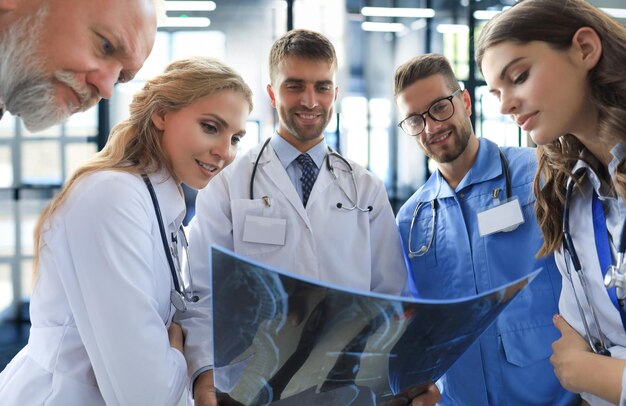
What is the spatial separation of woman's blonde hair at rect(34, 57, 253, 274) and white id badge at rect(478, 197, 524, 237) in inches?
31.8

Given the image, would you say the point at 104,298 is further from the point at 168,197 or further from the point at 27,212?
the point at 27,212

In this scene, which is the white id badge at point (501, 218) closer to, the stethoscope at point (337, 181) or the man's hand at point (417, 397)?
the stethoscope at point (337, 181)

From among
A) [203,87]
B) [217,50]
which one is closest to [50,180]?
[217,50]

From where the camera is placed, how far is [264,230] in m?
1.77

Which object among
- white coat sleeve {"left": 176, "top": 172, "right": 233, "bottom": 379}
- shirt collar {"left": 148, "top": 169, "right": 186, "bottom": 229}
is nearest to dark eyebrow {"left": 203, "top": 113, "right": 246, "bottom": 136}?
shirt collar {"left": 148, "top": 169, "right": 186, "bottom": 229}

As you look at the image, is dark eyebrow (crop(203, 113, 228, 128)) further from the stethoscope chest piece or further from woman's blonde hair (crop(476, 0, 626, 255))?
woman's blonde hair (crop(476, 0, 626, 255))

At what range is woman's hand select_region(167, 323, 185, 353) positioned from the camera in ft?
3.98

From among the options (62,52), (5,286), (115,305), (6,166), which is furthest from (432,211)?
(5,286)

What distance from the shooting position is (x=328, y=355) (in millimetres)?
827

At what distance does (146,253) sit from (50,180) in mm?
3287

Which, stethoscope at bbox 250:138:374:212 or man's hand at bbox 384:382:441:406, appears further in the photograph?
stethoscope at bbox 250:138:374:212

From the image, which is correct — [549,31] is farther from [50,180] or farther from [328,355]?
[50,180]

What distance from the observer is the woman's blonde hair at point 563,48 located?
3.67 ft

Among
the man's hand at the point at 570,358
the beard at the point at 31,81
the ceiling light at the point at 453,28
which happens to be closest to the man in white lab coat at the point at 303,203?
the man's hand at the point at 570,358
